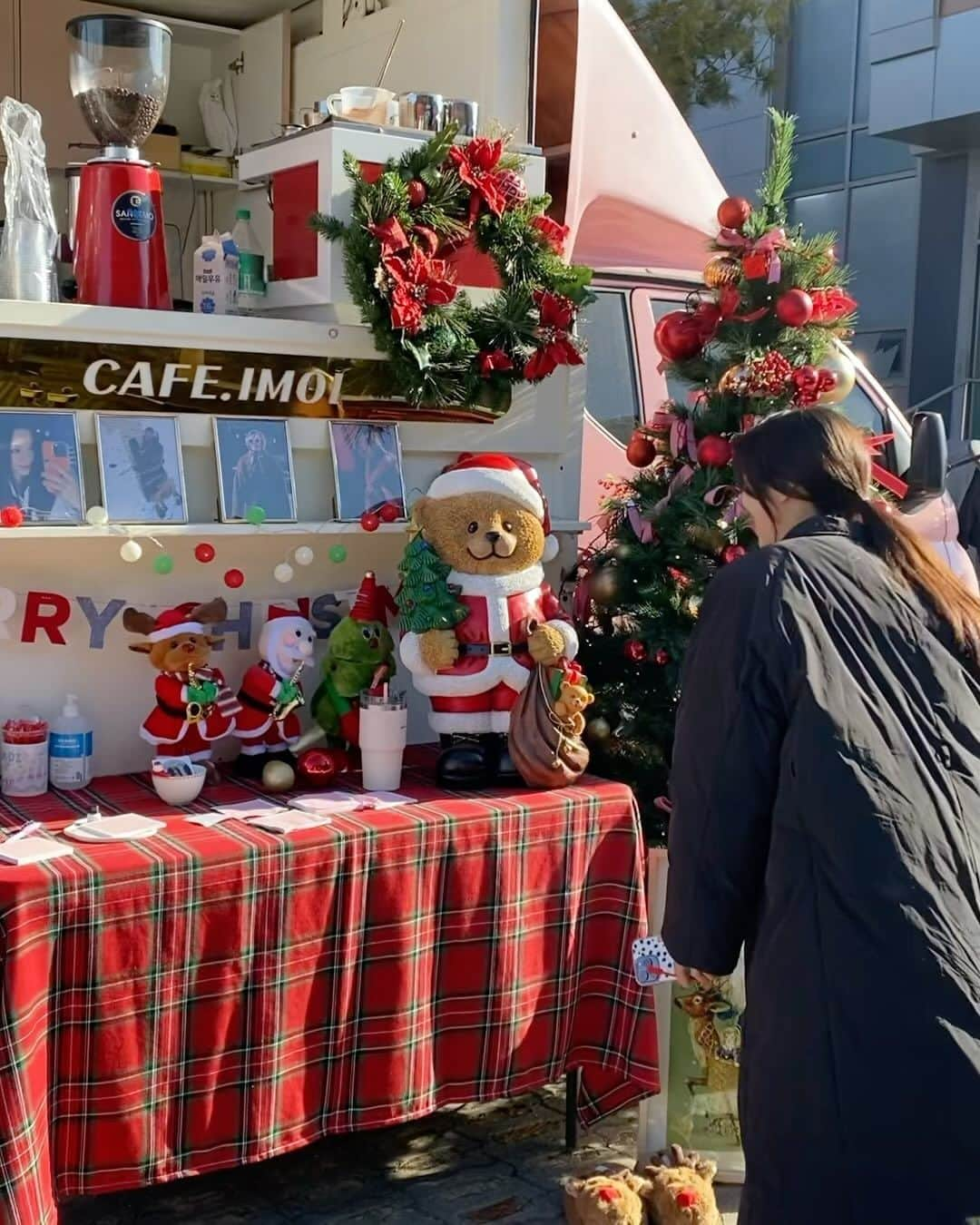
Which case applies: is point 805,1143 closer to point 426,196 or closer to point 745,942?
point 745,942

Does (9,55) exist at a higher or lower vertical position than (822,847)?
higher

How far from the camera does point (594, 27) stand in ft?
15.7

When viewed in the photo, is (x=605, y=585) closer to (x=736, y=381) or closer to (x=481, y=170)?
(x=736, y=381)

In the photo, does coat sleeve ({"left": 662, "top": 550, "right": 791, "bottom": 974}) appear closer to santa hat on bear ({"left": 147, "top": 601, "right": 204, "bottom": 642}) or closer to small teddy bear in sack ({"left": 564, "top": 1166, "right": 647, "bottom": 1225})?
small teddy bear in sack ({"left": 564, "top": 1166, "right": 647, "bottom": 1225})

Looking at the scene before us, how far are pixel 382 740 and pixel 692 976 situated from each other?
3.63 feet

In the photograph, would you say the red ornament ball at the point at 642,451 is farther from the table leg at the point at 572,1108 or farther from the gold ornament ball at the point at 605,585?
the table leg at the point at 572,1108

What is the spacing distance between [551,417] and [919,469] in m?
1.66

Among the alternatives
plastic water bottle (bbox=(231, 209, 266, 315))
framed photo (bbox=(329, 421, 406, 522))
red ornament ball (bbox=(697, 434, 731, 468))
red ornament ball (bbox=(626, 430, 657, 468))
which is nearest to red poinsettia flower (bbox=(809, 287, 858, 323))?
red ornament ball (bbox=(697, 434, 731, 468))

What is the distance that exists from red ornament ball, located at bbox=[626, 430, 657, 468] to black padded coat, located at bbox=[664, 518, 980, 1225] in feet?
5.11

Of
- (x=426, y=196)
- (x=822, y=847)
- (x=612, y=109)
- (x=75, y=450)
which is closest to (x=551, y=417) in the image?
(x=426, y=196)

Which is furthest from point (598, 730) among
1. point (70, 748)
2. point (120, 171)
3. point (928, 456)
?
point (928, 456)

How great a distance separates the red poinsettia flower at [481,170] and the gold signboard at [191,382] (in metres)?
0.48

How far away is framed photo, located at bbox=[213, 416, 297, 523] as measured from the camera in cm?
330

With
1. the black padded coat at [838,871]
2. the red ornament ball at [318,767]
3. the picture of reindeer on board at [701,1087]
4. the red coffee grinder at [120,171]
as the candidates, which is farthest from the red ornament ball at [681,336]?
the picture of reindeer on board at [701,1087]
